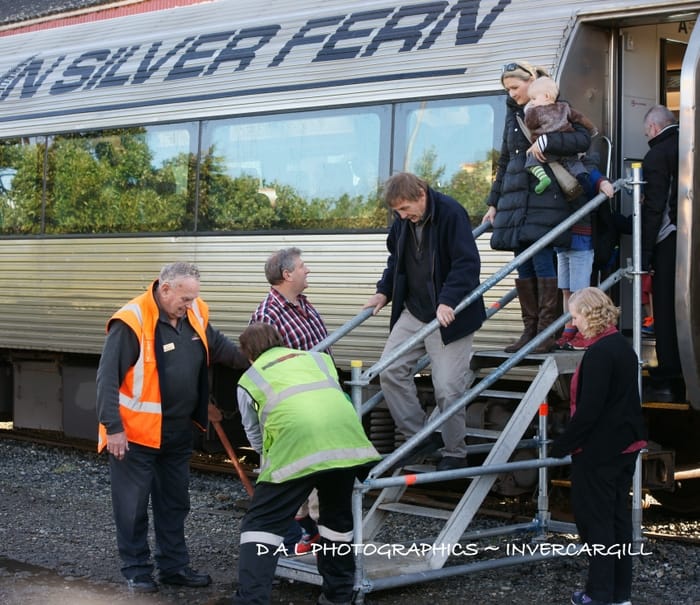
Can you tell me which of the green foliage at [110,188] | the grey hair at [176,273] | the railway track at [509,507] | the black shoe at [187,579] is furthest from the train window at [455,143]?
the black shoe at [187,579]

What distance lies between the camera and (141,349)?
20.6ft

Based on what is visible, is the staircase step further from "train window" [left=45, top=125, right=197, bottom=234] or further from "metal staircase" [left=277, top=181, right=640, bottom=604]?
"train window" [left=45, top=125, right=197, bottom=234]

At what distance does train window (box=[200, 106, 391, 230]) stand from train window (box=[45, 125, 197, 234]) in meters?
0.29

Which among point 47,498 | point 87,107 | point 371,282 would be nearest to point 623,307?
point 371,282

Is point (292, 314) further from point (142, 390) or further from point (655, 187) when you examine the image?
point (655, 187)

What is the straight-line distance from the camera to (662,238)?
7.23 metres

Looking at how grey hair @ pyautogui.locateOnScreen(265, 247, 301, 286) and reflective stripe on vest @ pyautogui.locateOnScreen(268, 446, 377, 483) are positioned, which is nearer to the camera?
reflective stripe on vest @ pyautogui.locateOnScreen(268, 446, 377, 483)

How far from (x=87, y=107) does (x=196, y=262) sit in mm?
1966

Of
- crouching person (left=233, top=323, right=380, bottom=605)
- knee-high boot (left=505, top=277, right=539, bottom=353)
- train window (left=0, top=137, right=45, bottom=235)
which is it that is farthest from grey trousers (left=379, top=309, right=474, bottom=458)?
train window (left=0, top=137, right=45, bottom=235)

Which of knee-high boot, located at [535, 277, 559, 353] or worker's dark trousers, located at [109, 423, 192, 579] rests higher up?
knee-high boot, located at [535, 277, 559, 353]

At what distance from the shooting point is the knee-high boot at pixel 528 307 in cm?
724

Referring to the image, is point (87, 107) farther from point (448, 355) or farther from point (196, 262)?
point (448, 355)

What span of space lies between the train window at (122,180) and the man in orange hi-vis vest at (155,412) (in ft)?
11.9

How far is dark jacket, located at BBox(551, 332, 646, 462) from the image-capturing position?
556 centimetres
